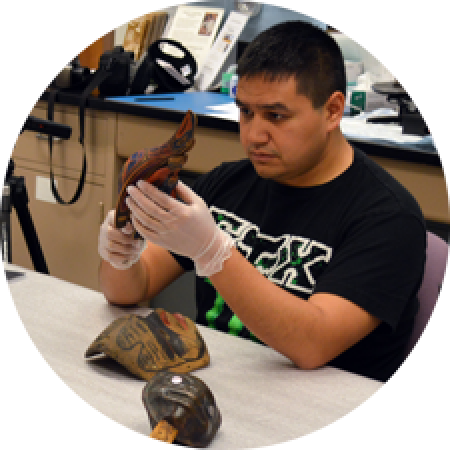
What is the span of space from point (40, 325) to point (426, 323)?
70cm

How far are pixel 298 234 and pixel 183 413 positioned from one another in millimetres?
508

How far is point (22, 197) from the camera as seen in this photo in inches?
69.7

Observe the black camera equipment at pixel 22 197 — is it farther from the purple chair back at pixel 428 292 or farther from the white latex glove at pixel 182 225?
the purple chair back at pixel 428 292

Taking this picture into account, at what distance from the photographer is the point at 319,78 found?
1.14m

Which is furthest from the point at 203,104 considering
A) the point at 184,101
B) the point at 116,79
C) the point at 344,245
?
the point at 344,245

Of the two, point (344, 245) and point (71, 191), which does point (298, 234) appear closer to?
point (344, 245)

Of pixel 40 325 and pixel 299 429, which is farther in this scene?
pixel 40 325

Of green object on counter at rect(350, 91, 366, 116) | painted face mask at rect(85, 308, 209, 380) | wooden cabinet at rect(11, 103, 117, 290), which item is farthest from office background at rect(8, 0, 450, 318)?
painted face mask at rect(85, 308, 209, 380)

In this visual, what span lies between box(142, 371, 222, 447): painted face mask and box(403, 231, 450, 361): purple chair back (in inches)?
19.4

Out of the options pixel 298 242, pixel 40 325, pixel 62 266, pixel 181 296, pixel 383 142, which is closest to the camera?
pixel 40 325

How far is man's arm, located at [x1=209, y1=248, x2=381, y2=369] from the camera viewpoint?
967 millimetres

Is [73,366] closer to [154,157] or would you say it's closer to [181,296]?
[154,157]

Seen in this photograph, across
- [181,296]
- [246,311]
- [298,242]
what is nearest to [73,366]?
[246,311]

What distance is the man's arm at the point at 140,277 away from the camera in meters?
1.17
